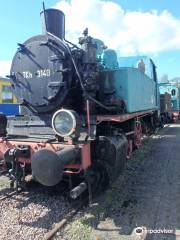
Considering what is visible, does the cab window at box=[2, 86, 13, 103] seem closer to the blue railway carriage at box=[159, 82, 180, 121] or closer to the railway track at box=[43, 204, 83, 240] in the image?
the railway track at box=[43, 204, 83, 240]

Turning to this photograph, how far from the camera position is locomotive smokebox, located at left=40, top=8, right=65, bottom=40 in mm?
5422

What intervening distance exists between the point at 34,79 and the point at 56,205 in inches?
83.5

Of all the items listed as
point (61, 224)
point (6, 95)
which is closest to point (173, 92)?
point (6, 95)

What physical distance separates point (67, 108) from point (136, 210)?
2.03 meters

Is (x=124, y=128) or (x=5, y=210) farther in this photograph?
(x=124, y=128)

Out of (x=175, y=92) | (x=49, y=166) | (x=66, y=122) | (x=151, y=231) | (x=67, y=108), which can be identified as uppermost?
(x=175, y=92)

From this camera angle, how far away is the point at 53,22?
17.9ft

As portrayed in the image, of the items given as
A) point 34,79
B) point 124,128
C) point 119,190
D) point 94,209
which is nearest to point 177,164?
point 124,128

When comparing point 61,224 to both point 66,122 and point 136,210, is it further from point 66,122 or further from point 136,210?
point 66,122

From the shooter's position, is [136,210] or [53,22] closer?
[136,210]

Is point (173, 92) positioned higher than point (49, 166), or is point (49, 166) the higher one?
point (173, 92)

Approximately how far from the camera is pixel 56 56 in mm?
4973

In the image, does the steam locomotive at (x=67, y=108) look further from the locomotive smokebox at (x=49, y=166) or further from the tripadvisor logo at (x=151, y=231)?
the tripadvisor logo at (x=151, y=231)

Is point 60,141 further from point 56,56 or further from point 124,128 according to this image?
point 124,128
